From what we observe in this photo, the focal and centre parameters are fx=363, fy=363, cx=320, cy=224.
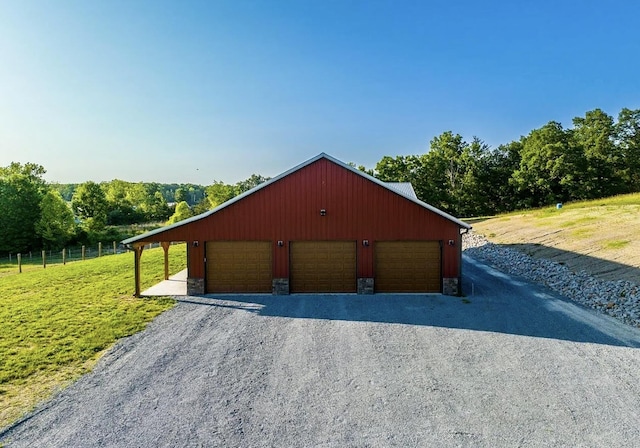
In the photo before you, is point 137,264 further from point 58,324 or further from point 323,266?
point 323,266

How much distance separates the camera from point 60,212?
39719 millimetres

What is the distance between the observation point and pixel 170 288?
14211 mm

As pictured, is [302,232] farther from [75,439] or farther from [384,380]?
[75,439]

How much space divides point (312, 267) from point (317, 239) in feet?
3.48

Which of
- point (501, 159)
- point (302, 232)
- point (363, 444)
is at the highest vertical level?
point (501, 159)

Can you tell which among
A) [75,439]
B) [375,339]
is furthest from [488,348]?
[75,439]

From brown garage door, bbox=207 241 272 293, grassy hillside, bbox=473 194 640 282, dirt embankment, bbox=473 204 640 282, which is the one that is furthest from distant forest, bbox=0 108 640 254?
brown garage door, bbox=207 241 272 293

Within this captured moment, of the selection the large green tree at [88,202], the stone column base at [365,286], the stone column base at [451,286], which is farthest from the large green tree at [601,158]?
the large green tree at [88,202]

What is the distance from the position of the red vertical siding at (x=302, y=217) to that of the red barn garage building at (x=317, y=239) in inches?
1.4

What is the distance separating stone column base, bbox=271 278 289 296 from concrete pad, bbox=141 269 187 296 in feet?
10.8

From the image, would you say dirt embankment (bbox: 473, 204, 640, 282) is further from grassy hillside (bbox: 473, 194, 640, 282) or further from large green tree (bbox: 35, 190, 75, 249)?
large green tree (bbox: 35, 190, 75, 249)

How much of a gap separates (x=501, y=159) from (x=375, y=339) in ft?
156

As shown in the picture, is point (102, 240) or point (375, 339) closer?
point (375, 339)

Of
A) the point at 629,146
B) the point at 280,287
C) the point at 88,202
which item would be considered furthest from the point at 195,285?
the point at 629,146
